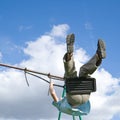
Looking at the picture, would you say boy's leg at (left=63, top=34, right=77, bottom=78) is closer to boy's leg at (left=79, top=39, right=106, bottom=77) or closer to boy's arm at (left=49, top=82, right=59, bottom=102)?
boy's leg at (left=79, top=39, right=106, bottom=77)

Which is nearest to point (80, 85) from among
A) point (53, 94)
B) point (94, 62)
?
point (94, 62)

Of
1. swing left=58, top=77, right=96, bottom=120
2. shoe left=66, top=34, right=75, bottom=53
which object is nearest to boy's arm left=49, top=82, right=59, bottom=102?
swing left=58, top=77, right=96, bottom=120

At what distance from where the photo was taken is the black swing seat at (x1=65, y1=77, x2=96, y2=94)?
739 cm

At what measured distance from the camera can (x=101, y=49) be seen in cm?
733

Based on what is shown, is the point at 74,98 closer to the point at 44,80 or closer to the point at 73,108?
the point at 73,108

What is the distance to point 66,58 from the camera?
7254 mm

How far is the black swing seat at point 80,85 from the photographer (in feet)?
24.2

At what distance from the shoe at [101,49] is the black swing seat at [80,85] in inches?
22.1

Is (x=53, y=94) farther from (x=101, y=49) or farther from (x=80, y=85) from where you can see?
(x=101, y=49)

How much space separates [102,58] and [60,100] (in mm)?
1369

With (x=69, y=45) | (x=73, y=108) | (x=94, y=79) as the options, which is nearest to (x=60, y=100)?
(x=73, y=108)

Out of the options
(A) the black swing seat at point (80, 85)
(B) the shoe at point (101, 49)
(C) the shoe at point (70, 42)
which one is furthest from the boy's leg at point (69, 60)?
(B) the shoe at point (101, 49)

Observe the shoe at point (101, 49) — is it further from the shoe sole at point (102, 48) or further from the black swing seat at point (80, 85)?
the black swing seat at point (80, 85)

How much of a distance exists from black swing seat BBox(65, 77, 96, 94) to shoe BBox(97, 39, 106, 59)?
560mm
